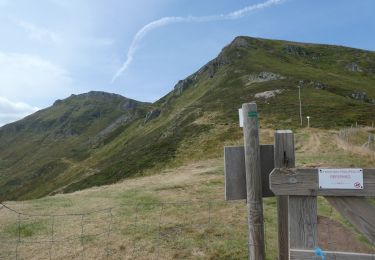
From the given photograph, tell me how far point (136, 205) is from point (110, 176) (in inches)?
1750

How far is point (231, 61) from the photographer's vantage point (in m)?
132

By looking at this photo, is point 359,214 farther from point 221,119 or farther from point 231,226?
point 221,119

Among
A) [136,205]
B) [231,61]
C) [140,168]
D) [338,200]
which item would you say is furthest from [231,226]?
[231,61]

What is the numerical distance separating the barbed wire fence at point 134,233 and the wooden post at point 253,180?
4985 mm

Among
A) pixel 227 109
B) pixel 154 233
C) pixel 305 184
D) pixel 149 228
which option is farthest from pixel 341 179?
pixel 227 109

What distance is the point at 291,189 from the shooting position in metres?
4.57

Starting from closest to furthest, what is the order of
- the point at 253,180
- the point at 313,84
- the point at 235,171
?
1. the point at 253,180
2. the point at 235,171
3. the point at 313,84

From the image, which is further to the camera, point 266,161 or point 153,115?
point 153,115

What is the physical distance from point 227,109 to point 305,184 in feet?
243

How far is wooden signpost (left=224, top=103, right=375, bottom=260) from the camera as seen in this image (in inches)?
171

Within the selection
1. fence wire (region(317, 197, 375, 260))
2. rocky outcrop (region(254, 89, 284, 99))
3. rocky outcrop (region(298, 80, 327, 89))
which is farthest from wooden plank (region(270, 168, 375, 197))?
rocky outcrop (region(298, 80, 327, 89))

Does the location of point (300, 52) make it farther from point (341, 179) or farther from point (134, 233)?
point (341, 179)

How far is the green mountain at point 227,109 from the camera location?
6141 cm

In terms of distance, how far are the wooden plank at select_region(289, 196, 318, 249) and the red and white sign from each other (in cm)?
24
